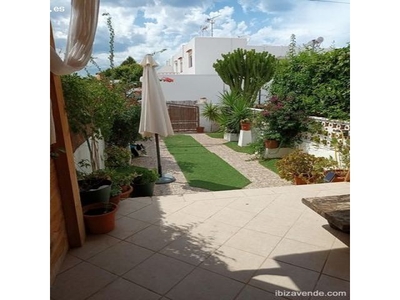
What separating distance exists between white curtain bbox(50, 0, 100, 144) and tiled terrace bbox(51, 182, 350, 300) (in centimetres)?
117

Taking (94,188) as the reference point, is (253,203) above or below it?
below

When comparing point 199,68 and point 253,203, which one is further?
point 199,68

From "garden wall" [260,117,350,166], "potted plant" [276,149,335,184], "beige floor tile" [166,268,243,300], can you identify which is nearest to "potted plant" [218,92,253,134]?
"garden wall" [260,117,350,166]

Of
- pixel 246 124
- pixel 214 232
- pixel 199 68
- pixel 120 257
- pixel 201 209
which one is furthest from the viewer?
pixel 199 68

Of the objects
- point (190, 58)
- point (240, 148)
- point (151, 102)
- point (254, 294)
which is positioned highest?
point (190, 58)

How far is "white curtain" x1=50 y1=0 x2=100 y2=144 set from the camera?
2105mm

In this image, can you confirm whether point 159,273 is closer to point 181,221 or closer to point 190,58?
point 181,221

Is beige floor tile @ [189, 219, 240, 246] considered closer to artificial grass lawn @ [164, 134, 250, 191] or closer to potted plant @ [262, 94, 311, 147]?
artificial grass lawn @ [164, 134, 250, 191]

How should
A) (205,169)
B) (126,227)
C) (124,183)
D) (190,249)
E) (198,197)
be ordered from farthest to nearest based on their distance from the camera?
(205,169)
(124,183)
(198,197)
(126,227)
(190,249)

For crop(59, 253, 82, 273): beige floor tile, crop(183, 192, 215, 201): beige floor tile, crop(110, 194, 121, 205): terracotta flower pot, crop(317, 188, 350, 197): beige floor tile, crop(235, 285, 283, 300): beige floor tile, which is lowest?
crop(235, 285, 283, 300): beige floor tile

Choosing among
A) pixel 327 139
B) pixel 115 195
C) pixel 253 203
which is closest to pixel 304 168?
pixel 327 139

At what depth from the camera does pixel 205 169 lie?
258 inches

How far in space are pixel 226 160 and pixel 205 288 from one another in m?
5.63
